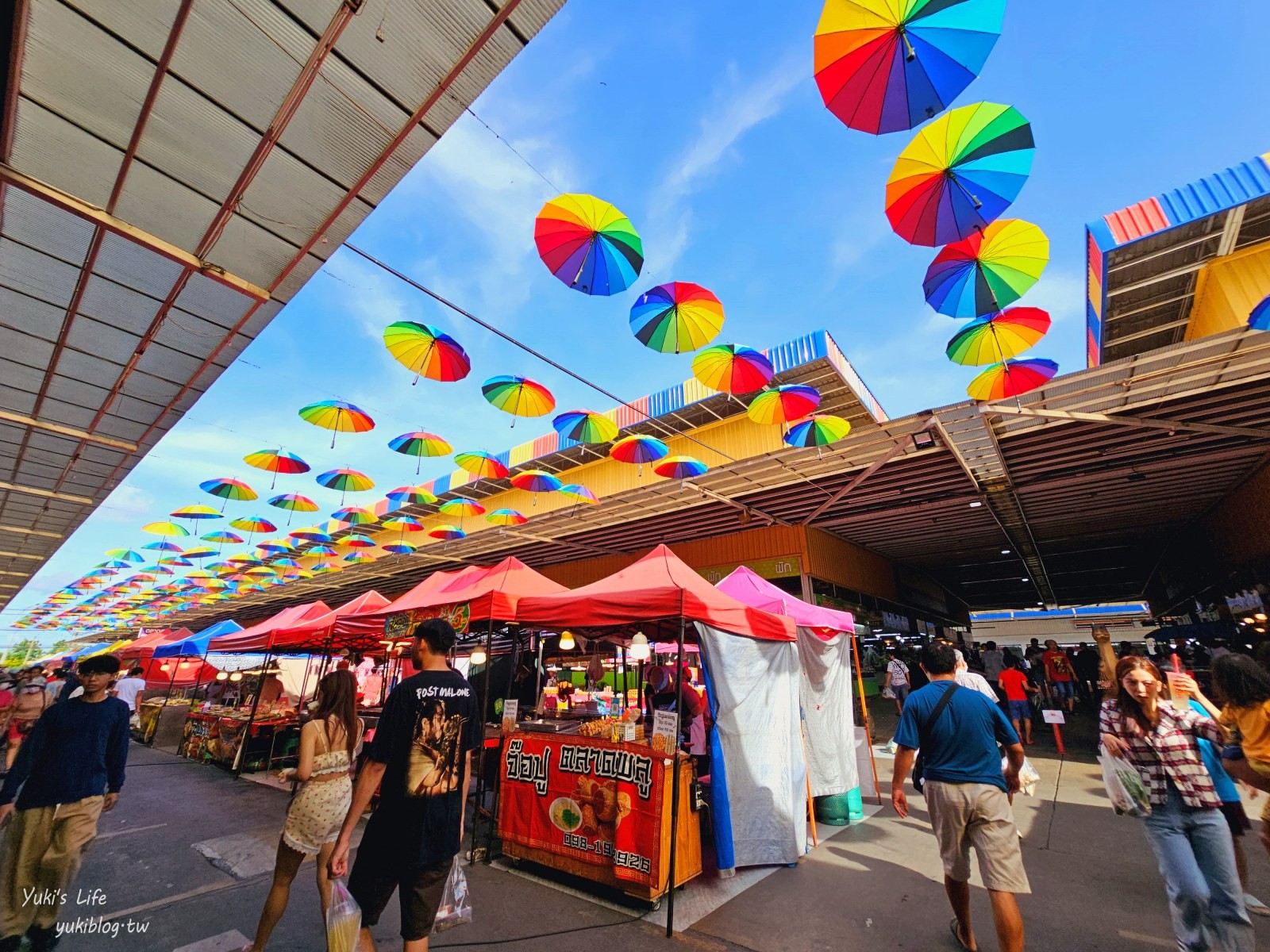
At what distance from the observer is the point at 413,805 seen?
2.69m

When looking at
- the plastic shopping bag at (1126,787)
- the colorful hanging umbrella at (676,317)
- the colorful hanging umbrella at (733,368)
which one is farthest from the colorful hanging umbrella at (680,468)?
the plastic shopping bag at (1126,787)

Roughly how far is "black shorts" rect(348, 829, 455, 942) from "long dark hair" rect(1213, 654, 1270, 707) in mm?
4474

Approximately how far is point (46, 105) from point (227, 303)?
2033mm

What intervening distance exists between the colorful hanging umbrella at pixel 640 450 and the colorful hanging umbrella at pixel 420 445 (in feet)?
11.1

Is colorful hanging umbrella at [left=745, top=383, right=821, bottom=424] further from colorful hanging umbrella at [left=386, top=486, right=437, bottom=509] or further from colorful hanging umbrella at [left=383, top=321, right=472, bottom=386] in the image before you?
colorful hanging umbrella at [left=386, top=486, right=437, bottom=509]

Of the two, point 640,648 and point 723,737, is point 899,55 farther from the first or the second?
point 640,648

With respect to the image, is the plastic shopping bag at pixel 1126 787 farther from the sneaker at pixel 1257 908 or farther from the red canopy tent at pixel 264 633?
the red canopy tent at pixel 264 633

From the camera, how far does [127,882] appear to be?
4.54 metres

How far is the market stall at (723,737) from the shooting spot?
4594 millimetres

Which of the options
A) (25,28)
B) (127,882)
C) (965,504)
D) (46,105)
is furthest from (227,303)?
(965,504)

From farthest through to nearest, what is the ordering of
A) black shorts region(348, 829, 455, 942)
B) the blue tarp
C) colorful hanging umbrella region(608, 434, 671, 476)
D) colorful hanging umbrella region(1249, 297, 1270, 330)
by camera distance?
the blue tarp
colorful hanging umbrella region(608, 434, 671, 476)
colorful hanging umbrella region(1249, 297, 1270, 330)
black shorts region(348, 829, 455, 942)

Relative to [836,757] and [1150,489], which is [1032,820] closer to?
[836,757]

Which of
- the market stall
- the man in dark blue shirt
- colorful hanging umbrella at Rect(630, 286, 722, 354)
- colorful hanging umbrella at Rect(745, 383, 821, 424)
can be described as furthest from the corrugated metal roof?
colorful hanging umbrella at Rect(745, 383, 821, 424)

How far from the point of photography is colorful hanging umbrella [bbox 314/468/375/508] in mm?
11891
